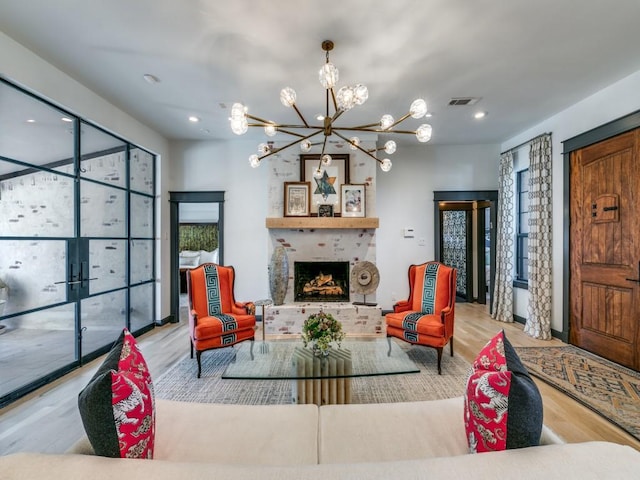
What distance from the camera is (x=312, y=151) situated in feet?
15.4

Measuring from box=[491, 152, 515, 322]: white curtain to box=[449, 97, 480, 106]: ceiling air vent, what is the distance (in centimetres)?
172

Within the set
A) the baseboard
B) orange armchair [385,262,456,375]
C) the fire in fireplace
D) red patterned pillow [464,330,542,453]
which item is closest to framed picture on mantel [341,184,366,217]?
the fire in fireplace

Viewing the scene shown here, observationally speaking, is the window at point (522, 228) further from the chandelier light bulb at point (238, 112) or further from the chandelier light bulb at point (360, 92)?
the chandelier light bulb at point (238, 112)

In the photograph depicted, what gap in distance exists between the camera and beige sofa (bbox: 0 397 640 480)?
79 centimetres

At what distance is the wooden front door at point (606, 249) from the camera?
9.93 ft

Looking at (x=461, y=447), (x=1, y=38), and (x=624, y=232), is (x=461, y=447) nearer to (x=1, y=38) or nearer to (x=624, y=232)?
(x=624, y=232)

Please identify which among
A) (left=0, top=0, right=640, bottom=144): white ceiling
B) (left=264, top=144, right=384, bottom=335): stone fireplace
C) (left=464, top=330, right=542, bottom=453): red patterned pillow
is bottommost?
(left=464, top=330, right=542, bottom=453): red patterned pillow

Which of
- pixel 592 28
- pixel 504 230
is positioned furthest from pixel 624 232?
pixel 592 28

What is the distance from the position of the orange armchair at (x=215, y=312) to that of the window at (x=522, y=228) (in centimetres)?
433

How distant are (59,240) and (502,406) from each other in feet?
12.6

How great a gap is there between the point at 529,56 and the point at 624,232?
213 cm

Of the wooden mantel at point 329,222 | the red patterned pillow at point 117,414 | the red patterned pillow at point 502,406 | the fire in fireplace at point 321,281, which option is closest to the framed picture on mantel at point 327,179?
the wooden mantel at point 329,222

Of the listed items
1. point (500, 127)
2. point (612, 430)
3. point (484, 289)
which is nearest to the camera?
point (612, 430)

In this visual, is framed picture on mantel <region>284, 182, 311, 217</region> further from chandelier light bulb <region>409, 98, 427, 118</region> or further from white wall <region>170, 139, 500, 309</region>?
chandelier light bulb <region>409, 98, 427, 118</region>
